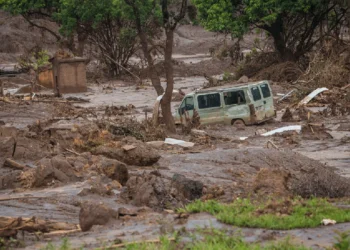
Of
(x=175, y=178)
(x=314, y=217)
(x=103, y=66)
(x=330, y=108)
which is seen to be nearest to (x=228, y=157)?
(x=175, y=178)

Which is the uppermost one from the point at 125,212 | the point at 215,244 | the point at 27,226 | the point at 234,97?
the point at 215,244

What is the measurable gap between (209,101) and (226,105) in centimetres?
57

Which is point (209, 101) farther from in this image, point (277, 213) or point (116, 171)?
point (277, 213)

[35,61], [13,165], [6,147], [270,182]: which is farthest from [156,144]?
[35,61]

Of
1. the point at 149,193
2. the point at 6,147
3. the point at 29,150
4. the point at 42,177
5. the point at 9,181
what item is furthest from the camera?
the point at 29,150

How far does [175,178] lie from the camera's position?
1314cm

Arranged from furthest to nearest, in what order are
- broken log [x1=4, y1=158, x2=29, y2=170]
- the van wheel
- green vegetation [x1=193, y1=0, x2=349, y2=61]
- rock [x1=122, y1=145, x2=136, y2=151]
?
green vegetation [x1=193, y1=0, x2=349, y2=61] → the van wheel → rock [x1=122, y1=145, x2=136, y2=151] → broken log [x1=4, y1=158, x2=29, y2=170]

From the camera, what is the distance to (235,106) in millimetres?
26828

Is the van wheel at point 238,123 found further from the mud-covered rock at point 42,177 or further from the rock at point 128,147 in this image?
the mud-covered rock at point 42,177

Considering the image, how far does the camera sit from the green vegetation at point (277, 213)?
9.22 m

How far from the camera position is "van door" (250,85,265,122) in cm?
2677

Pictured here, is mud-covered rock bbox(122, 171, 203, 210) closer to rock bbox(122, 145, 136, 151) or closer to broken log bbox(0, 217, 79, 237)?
broken log bbox(0, 217, 79, 237)

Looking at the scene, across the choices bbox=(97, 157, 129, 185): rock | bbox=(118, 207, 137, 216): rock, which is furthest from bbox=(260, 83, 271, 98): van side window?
bbox=(118, 207, 137, 216): rock

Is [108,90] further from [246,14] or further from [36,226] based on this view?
[36,226]
